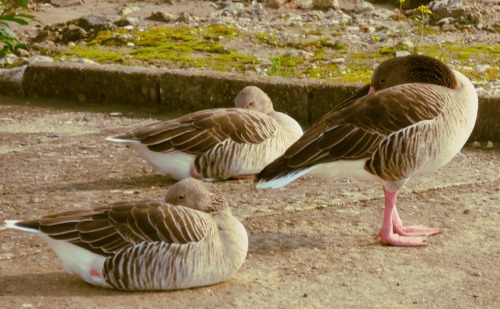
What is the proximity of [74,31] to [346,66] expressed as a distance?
→ 4.19 metres

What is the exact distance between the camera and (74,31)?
1438 centimetres

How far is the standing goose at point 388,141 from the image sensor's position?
22.5 ft

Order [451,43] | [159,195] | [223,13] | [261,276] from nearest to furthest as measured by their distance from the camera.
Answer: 1. [261,276]
2. [159,195]
3. [451,43]
4. [223,13]

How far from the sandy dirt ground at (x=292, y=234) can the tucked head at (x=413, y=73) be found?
100cm

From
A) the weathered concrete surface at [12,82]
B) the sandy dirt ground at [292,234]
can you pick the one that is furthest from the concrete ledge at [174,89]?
the sandy dirt ground at [292,234]

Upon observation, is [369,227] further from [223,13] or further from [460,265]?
[223,13]

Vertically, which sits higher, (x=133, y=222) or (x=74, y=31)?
(x=133, y=222)

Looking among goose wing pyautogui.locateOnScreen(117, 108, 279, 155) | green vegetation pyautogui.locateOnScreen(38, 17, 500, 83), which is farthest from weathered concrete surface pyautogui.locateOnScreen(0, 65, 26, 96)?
goose wing pyautogui.locateOnScreen(117, 108, 279, 155)

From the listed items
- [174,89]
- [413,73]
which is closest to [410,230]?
[413,73]

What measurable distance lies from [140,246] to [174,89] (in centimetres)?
529

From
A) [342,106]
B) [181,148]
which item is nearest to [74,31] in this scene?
[181,148]

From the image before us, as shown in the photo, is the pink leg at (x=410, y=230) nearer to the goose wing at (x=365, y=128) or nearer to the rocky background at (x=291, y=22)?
the goose wing at (x=365, y=128)

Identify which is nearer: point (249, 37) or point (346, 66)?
point (346, 66)

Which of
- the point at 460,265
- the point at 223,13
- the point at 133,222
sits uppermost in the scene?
the point at 133,222
